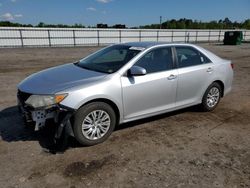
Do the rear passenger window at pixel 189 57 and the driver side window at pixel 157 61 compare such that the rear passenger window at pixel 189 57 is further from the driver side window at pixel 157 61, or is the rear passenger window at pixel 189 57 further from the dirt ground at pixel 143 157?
the dirt ground at pixel 143 157

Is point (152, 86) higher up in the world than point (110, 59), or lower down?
lower down

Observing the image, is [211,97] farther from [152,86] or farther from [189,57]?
[152,86]

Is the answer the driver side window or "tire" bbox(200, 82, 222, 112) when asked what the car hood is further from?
"tire" bbox(200, 82, 222, 112)

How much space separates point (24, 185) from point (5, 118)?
242 centimetres

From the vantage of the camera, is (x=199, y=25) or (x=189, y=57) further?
(x=199, y=25)

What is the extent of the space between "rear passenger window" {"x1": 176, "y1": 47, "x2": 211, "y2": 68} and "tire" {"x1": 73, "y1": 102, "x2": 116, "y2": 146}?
5.81ft

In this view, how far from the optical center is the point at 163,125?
4.74m

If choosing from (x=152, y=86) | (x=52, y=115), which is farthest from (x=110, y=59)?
(x=52, y=115)

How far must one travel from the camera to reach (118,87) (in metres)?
3.94

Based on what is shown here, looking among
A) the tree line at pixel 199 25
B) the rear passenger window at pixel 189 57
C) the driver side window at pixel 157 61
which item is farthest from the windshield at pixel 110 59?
the tree line at pixel 199 25

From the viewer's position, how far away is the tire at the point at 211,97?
17.5ft

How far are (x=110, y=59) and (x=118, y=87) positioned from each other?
1.07 metres

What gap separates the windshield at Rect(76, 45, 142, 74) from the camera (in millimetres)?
4309

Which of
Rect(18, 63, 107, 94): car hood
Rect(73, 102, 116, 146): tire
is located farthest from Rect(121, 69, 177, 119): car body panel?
Rect(18, 63, 107, 94): car hood
